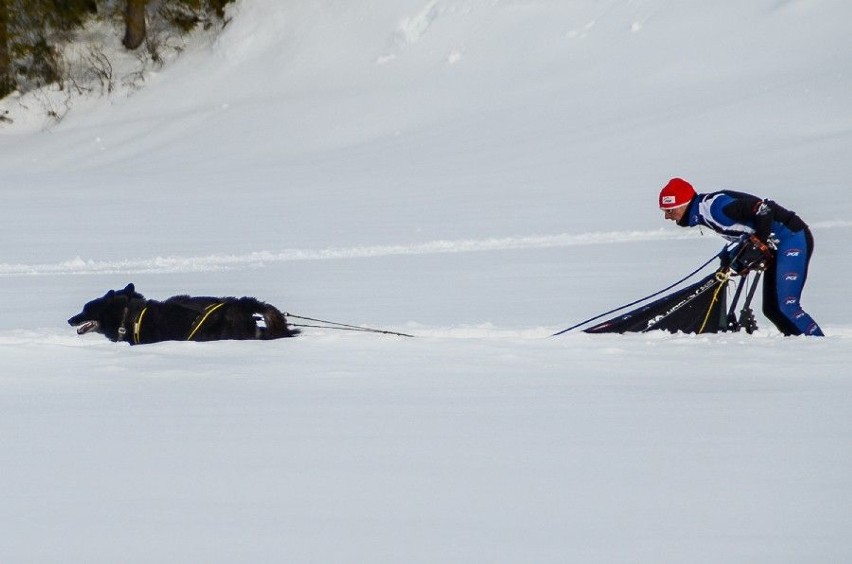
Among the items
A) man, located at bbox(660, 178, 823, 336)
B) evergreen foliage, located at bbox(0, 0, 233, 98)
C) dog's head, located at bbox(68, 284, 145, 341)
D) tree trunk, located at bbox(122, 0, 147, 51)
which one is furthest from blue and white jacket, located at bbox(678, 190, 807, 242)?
tree trunk, located at bbox(122, 0, 147, 51)

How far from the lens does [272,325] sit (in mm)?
6008

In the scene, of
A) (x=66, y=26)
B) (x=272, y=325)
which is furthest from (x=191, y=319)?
(x=66, y=26)

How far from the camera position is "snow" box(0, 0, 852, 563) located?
9.72 ft

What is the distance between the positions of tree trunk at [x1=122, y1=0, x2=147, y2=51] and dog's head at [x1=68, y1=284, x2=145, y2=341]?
74.7ft

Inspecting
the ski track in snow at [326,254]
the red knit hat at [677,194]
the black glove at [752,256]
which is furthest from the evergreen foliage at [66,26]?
the black glove at [752,256]

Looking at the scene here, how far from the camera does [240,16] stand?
28.0 metres

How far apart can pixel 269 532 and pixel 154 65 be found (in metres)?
26.4

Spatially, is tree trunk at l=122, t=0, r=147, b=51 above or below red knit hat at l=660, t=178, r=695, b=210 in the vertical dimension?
above

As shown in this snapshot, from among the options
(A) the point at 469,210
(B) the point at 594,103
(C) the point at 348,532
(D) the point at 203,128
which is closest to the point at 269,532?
(C) the point at 348,532

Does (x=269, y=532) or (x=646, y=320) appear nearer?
(x=269, y=532)

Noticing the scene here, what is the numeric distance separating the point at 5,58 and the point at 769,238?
80.9 ft

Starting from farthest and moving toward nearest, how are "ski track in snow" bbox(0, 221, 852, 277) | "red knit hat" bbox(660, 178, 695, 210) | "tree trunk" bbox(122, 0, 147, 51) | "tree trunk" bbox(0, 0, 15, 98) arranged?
"tree trunk" bbox(122, 0, 147, 51), "tree trunk" bbox(0, 0, 15, 98), "ski track in snow" bbox(0, 221, 852, 277), "red knit hat" bbox(660, 178, 695, 210)

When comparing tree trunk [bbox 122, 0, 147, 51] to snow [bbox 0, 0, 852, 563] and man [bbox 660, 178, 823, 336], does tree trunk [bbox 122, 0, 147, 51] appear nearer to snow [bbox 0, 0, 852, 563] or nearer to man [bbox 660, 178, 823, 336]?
snow [bbox 0, 0, 852, 563]

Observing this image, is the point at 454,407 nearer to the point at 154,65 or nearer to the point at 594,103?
the point at 594,103
